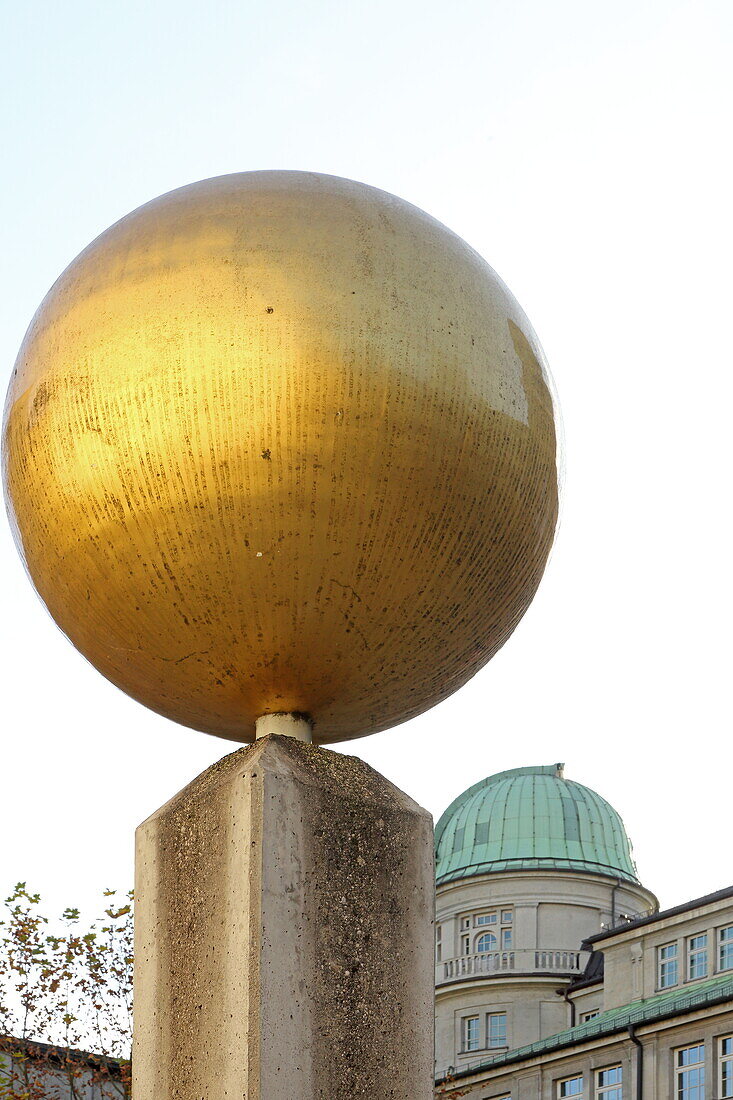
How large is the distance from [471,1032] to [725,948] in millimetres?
18955

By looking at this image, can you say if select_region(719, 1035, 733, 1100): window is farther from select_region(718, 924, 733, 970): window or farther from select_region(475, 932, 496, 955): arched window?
select_region(475, 932, 496, 955): arched window

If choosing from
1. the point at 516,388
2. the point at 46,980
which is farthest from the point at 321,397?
the point at 46,980

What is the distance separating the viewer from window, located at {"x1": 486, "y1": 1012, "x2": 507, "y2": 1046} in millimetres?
75750

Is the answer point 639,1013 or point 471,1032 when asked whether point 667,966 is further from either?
point 471,1032

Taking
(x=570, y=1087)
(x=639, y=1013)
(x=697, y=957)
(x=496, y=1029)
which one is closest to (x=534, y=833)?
(x=496, y=1029)

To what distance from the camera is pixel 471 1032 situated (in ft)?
251

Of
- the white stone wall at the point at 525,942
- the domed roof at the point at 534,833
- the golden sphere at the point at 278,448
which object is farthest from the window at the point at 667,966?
the golden sphere at the point at 278,448

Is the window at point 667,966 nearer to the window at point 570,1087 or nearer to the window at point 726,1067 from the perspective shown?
the window at point 570,1087

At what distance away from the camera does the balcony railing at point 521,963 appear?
252 feet

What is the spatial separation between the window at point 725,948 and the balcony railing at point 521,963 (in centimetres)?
1630

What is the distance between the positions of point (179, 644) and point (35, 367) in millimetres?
1462

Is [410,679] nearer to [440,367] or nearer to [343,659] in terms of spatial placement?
[343,659]

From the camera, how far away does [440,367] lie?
775cm

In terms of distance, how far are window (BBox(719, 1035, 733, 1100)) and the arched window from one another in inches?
984
